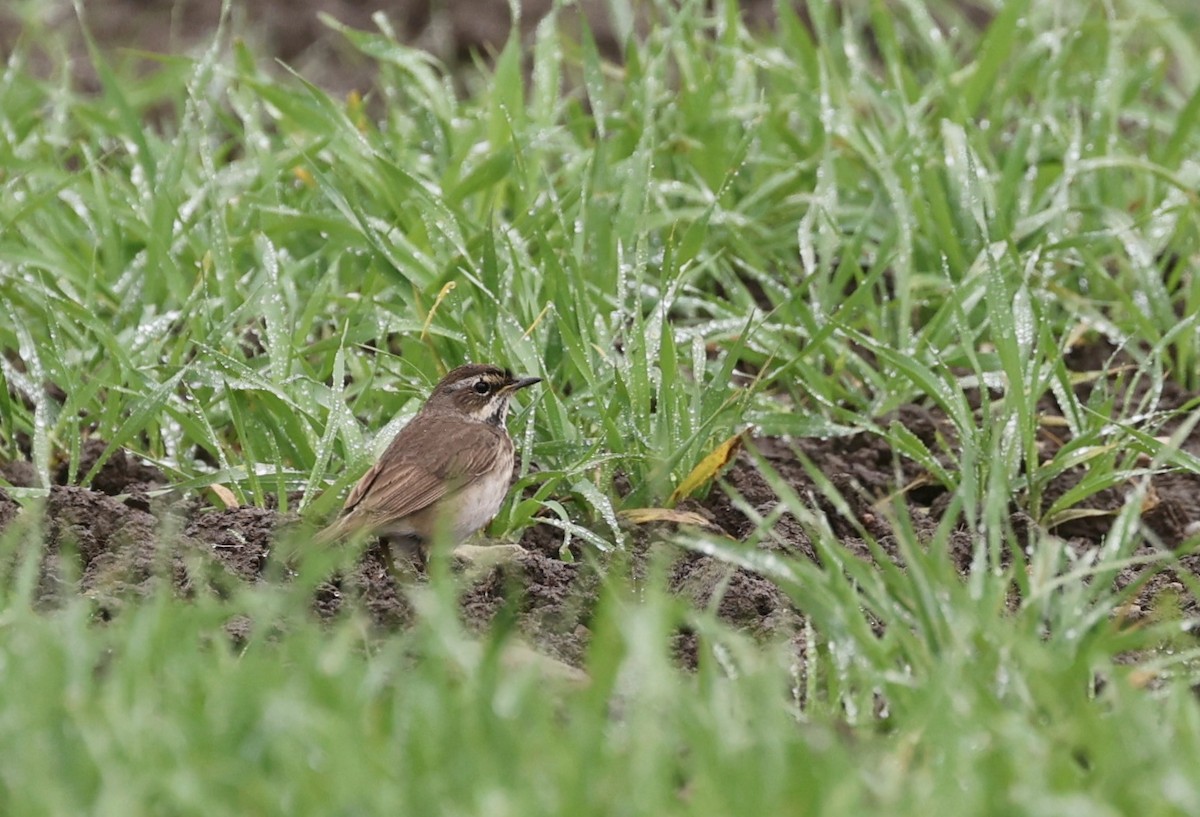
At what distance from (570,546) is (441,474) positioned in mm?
405

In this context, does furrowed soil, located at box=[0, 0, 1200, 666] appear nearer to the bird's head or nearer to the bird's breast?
the bird's breast

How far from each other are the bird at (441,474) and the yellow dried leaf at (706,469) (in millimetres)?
478

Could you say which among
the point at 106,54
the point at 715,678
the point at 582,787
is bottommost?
the point at 106,54

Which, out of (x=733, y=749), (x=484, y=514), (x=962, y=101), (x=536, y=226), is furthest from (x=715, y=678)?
(x=962, y=101)

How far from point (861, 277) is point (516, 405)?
4.26 ft

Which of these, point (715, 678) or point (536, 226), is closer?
point (715, 678)

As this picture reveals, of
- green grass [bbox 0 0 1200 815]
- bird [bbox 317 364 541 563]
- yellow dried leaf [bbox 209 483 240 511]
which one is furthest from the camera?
yellow dried leaf [bbox 209 483 240 511]

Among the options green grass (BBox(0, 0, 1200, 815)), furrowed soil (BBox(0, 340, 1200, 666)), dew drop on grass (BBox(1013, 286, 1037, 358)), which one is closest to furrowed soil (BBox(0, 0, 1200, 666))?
furrowed soil (BBox(0, 340, 1200, 666))

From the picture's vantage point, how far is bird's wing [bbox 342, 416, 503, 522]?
5.44 meters

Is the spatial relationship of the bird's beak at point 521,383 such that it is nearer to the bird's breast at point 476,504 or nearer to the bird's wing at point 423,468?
the bird's wing at point 423,468

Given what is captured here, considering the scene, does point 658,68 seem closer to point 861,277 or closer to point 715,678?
point 861,277

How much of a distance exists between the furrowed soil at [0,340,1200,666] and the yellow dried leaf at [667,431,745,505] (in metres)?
0.07

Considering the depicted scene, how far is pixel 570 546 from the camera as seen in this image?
18.1ft

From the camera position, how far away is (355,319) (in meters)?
6.43
